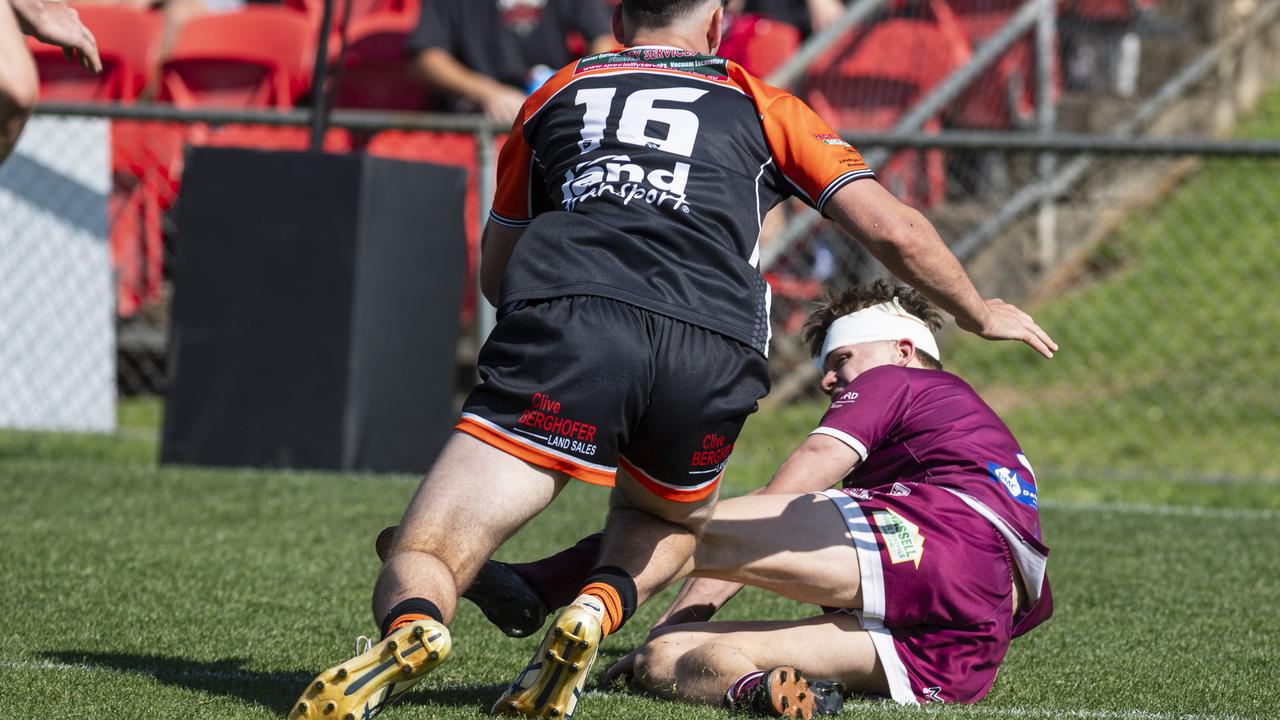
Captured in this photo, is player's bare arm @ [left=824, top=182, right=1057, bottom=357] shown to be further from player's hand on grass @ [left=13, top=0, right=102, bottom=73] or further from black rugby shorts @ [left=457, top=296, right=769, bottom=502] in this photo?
player's hand on grass @ [left=13, top=0, right=102, bottom=73]

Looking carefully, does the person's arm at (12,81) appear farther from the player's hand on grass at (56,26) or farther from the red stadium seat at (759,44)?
the red stadium seat at (759,44)

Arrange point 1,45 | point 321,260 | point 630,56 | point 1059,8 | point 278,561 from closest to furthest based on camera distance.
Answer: point 1,45 → point 630,56 → point 278,561 → point 321,260 → point 1059,8

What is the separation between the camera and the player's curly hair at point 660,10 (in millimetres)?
3293

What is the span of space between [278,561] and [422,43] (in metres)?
4.41

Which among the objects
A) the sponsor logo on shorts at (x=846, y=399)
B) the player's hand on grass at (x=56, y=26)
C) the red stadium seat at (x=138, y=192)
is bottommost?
the red stadium seat at (x=138, y=192)

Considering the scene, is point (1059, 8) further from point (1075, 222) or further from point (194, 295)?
point (194, 295)

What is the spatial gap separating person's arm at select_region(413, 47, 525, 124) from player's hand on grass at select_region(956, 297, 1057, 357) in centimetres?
545

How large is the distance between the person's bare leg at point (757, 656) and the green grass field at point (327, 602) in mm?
80

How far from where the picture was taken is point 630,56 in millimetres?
3223

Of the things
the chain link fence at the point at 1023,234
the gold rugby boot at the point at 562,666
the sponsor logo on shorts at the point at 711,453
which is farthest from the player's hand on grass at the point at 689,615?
the chain link fence at the point at 1023,234

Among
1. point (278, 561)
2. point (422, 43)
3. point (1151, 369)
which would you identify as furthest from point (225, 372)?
point (1151, 369)

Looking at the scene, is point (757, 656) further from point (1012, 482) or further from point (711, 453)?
point (1012, 482)

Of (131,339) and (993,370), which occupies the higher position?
(993,370)

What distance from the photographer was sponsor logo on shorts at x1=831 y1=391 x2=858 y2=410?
11.8 ft
